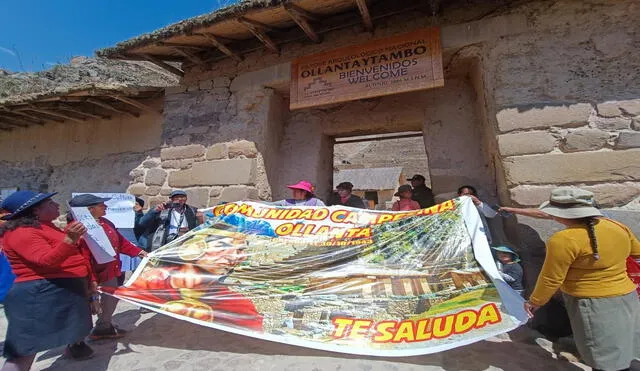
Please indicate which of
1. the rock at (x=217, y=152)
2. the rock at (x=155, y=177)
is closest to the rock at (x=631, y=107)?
the rock at (x=217, y=152)

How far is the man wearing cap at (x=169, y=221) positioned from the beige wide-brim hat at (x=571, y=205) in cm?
334

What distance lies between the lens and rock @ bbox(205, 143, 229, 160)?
4.49 metres

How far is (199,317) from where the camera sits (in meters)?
2.52

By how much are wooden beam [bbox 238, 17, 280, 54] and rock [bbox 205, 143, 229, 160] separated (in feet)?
4.49

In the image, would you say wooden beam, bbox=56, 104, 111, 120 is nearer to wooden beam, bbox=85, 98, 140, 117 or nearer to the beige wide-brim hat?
wooden beam, bbox=85, 98, 140, 117

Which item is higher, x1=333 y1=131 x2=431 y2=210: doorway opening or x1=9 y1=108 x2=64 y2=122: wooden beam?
x1=333 y1=131 x2=431 y2=210: doorway opening

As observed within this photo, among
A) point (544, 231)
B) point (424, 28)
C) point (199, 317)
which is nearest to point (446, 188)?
point (544, 231)

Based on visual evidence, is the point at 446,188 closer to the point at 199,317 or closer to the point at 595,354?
the point at 595,354

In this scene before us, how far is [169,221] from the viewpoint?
150 inches

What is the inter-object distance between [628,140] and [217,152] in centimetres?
425

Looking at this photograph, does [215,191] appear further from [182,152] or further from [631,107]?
[631,107]

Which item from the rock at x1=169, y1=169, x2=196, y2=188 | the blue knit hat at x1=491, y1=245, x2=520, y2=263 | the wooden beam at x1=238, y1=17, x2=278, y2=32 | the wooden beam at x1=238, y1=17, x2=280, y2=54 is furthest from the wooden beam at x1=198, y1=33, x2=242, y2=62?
the blue knit hat at x1=491, y1=245, x2=520, y2=263

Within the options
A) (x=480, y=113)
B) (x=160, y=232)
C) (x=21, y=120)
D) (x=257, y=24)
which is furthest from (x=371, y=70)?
(x=21, y=120)

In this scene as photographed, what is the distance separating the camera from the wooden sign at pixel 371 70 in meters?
3.60
